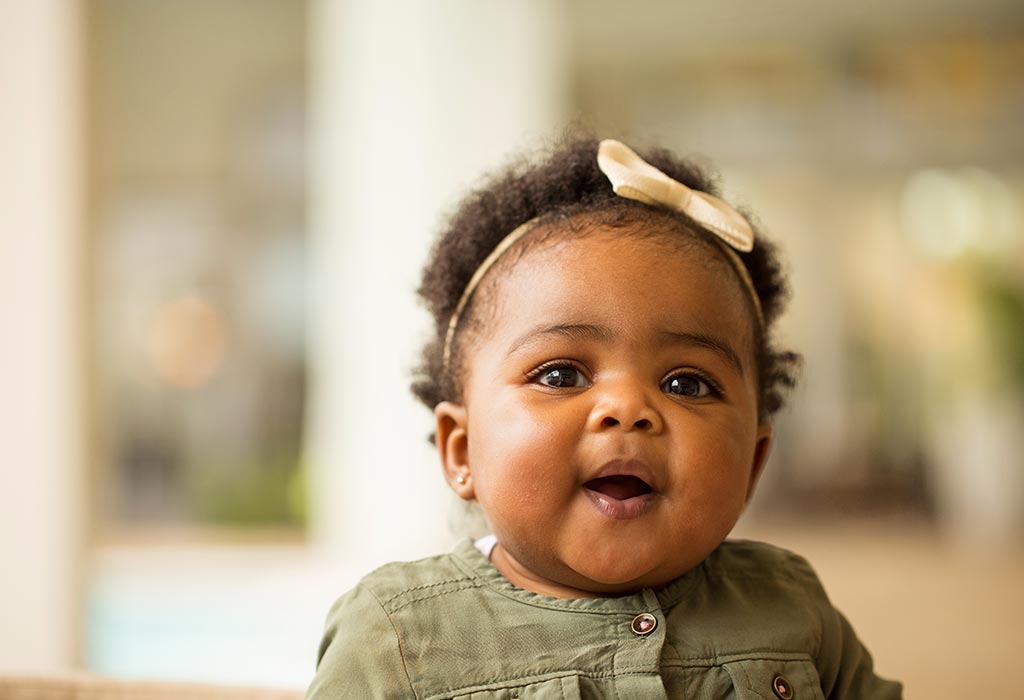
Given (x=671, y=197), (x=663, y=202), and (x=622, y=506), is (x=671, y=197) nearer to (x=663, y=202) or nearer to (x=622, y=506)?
(x=663, y=202)

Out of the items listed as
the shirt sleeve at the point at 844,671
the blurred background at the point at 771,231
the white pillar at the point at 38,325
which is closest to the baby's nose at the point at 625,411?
the shirt sleeve at the point at 844,671

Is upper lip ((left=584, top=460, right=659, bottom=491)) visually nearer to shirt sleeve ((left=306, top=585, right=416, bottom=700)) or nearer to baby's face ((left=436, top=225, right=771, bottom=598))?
baby's face ((left=436, top=225, right=771, bottom=598))

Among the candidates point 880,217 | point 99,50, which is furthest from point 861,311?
point 99,50

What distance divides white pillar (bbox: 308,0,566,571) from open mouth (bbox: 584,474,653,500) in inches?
89.3

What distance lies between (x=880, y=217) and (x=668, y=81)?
66.3 inches

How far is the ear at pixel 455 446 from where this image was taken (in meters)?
0.99

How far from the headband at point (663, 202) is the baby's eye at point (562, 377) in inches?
5.3

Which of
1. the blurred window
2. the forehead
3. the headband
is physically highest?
the headband

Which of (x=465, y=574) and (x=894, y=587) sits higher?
(x=465, y=574)

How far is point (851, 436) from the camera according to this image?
739 centimetres

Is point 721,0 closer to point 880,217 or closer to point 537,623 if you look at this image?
point 880,217

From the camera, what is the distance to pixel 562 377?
35.5 inches

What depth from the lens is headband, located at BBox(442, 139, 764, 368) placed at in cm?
94

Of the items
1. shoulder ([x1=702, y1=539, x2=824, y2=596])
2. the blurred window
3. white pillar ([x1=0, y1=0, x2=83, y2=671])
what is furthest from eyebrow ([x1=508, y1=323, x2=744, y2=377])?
the blurred window
